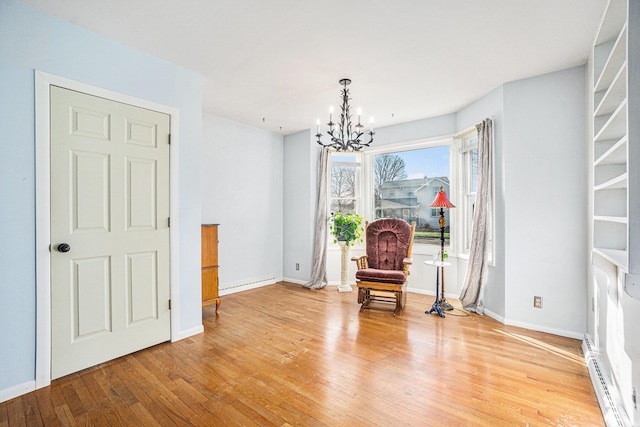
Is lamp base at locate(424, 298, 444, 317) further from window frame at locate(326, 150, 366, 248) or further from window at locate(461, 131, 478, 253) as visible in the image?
window frame at locate(326, 150, 366, 248)

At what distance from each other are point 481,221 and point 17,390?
174 inches

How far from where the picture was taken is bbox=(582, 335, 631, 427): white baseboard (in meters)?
1.73

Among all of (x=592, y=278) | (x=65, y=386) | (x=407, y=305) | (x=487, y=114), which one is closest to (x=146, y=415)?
(x=65, y=386)

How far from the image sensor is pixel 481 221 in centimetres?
371

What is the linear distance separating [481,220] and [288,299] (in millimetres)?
2753

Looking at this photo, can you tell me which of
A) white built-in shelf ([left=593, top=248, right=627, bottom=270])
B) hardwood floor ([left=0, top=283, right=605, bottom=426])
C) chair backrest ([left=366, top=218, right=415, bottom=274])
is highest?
white built-in shelf ([left=593, top=248, right=627, bottom=270])

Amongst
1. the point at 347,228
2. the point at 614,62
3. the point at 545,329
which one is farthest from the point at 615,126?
the point at 347,228

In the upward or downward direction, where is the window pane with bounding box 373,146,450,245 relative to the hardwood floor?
upward

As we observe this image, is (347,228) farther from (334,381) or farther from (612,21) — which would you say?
(612,21)

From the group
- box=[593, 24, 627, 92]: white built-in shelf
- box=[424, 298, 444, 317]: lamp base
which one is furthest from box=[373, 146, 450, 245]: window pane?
box=[593, 24, 627, 92]: white built-in shelf

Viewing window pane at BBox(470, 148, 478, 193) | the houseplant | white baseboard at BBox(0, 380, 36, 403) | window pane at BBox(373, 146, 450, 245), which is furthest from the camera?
the houseplant

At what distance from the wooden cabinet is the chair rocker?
1.78 m

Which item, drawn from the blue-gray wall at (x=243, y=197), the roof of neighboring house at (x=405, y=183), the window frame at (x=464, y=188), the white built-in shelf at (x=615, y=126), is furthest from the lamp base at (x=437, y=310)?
the blue-gray wall at (x=243, y=197)

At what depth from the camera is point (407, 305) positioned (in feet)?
13.7
